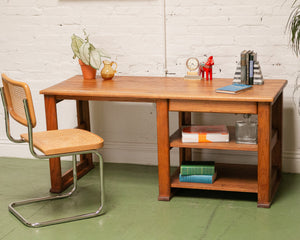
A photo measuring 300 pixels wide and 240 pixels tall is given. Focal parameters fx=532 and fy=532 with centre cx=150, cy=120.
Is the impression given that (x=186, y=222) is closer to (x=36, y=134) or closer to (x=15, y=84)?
(x=36, y=134)

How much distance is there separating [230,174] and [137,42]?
1265 mm

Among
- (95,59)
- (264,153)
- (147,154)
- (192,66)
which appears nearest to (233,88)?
(264,153)

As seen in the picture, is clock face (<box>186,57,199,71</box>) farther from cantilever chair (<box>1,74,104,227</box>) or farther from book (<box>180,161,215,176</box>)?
cantilever chair (<box>1,74,104,227</box>)

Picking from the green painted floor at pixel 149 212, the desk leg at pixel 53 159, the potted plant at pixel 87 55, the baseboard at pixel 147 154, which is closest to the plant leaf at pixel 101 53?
the potted plant at pixel 87 55

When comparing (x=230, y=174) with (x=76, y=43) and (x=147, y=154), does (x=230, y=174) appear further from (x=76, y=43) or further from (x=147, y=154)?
(x=76, y=43)

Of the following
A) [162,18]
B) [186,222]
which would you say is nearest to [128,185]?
[186,222]

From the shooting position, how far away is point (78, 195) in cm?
372

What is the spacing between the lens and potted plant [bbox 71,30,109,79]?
3.88 meters

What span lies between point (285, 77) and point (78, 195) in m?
1.72

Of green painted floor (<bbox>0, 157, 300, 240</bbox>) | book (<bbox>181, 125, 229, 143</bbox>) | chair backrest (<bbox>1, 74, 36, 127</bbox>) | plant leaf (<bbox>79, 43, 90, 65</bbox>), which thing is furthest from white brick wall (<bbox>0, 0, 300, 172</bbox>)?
chair backrest (<bbox>1, 74, 36, 127</bbox>)

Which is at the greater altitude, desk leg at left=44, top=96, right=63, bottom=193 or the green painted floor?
desk leg at left=44, top=96, right=63, bottom=193

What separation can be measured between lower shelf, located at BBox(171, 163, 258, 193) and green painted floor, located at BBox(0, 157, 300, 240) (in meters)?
0.10

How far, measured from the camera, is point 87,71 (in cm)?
396

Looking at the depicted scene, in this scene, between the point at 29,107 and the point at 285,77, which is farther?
the point at 285,77
